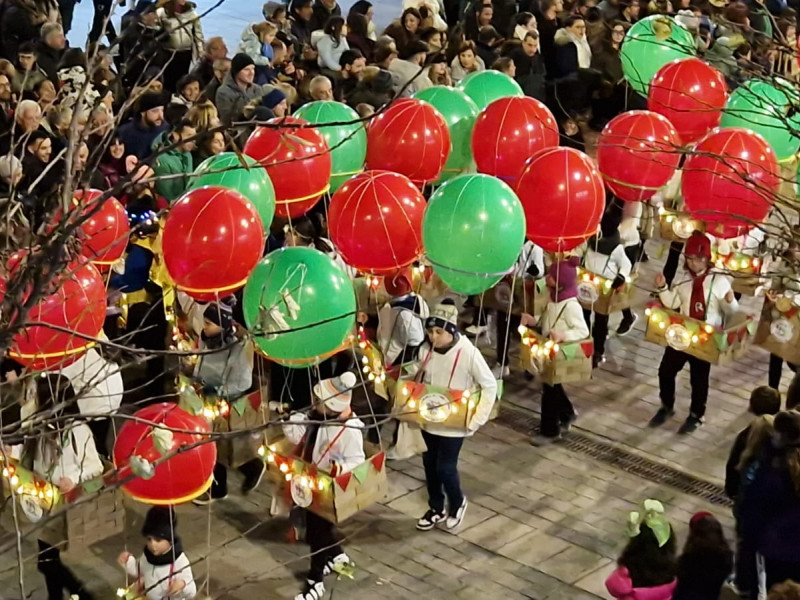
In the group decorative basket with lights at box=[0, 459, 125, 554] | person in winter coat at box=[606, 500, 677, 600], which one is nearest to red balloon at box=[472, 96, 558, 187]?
person in winter coat at box=[606, 500, 677, 600]

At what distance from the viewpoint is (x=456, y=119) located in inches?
359

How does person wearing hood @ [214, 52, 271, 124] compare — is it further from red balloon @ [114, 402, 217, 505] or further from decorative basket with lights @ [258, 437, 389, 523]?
red balloon @ [114, 402, 217, 505]

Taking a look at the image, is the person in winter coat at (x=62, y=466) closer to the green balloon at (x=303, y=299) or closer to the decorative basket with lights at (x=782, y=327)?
the green balloon at (x=303, y=299)

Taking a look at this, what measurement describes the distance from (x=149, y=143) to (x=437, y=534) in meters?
4.42

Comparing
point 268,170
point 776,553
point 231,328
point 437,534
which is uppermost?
point 268,170

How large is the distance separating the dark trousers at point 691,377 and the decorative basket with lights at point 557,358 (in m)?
0.70

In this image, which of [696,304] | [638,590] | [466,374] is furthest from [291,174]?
[638,590]

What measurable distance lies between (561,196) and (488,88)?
2480mm

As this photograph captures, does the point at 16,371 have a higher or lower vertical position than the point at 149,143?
lower

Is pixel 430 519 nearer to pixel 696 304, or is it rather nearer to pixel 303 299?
pixel 303 299

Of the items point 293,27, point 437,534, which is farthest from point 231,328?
point 293,27

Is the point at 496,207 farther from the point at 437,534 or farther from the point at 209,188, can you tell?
the point at 437,534

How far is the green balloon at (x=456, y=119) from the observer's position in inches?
354

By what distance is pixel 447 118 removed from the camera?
9.12 meters
